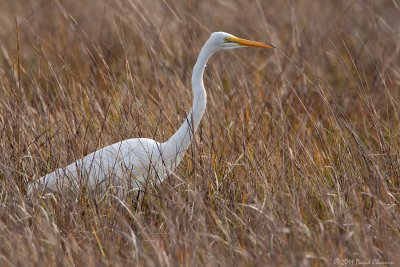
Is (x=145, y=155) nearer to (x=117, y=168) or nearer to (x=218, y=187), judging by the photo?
(x=117, y=168)

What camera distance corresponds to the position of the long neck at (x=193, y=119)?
11.5 ft

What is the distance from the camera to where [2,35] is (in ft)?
20.9

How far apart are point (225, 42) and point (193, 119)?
383 mm

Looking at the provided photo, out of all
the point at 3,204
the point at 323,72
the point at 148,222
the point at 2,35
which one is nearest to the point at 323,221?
the point at 148,222

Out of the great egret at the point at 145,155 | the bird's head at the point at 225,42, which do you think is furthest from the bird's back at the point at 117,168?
the bird's head at the point at 225,42

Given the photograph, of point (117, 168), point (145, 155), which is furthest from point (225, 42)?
point (117, 168)

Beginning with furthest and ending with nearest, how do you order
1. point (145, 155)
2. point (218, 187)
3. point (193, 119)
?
point (145, 155), point (193, 119), point (218, 187)

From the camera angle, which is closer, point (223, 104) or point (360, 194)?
point (360, 194)

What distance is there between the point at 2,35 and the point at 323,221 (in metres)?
4.10

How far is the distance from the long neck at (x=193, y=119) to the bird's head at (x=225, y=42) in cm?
4

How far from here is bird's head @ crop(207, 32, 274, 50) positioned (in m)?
3.51

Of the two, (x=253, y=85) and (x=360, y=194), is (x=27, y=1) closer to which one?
(x=253, y=85)

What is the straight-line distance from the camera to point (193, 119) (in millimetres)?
3529

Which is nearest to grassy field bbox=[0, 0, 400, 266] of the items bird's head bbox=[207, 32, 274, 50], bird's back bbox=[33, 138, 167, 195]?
bird's back bbox=[33, 138, 167, 195]
